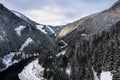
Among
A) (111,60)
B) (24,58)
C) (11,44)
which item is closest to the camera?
(111,60)

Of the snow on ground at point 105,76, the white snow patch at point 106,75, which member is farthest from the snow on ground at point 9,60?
the white snow patch at point 106,75

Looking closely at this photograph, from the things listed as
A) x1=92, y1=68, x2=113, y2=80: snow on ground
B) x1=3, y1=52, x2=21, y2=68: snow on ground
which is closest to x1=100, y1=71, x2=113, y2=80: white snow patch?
x1=92, y1=68, x2=113, y2=80: snow on ground

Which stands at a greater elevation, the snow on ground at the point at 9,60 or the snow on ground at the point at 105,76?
the snow on ground at the point at 9,60

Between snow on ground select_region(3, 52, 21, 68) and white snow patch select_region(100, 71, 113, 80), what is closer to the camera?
white snow patch select_region(100, 71, 113, 80)

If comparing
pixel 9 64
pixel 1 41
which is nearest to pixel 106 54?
pixel 9 64

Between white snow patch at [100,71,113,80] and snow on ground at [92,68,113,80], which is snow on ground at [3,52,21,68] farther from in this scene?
white snow patch at [100,71,113,80]

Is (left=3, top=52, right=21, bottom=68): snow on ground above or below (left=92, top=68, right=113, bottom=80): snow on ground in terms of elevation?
above

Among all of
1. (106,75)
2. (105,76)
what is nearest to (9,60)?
(105,76)

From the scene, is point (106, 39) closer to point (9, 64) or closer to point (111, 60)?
point (111, 60)

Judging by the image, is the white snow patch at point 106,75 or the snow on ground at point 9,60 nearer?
the white snow patch at point 106,75

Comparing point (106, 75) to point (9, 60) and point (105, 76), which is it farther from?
point (9, 60)

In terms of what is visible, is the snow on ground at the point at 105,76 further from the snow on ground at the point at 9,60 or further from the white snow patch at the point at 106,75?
the snow on ground at the point at 9,60
